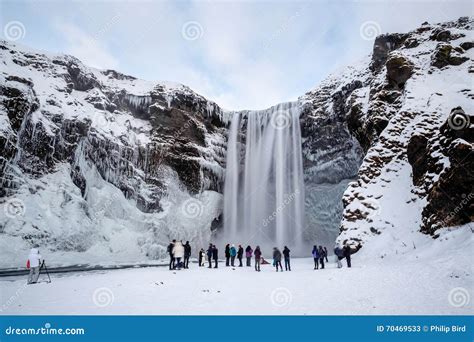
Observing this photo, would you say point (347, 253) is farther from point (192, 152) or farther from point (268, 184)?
point (192, 152)

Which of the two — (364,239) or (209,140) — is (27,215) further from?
(364,239)

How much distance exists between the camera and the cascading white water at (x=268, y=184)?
40281mm

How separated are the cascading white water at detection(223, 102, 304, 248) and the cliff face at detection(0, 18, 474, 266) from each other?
Result: 1502mm

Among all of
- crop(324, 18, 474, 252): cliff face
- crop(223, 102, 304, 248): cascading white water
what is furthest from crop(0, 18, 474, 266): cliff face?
crop(223, 102, 304, 248): cascading white water

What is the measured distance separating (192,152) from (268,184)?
1061cm

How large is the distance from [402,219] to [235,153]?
26053mm

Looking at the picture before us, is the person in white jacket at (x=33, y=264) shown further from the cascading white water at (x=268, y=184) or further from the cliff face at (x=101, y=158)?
the cascading white water at (x=268, y=184)

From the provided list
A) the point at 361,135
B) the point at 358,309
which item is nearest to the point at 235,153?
the point at 361,135

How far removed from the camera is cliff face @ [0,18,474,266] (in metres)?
19.9

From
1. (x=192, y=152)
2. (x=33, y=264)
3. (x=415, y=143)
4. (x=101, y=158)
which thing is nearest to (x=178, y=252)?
(x=33, y=264)

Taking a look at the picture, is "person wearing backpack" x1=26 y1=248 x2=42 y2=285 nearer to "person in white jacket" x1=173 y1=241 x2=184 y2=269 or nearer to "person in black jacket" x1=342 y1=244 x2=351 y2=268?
"person in white jacket" x1=173 y1=241 x2=184 y2=269

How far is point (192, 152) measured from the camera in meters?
39.1
